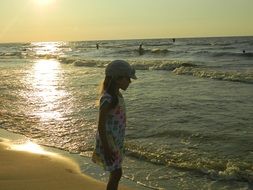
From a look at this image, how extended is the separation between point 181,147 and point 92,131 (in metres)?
2.32

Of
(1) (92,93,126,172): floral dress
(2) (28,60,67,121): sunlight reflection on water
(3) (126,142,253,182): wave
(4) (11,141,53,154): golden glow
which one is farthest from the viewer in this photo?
(2) (28,60,67,121): sunlight reflection on water

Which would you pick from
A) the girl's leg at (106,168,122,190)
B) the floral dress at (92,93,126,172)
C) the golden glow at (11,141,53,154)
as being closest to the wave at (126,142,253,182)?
the golden glow at (11,141,53,154)

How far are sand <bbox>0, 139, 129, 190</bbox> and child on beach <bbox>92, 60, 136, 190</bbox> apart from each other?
4.59 ft

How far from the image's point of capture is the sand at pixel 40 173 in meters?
5.68

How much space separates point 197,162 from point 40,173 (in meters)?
2.49

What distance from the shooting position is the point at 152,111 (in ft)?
37.2

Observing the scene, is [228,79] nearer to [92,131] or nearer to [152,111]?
[152,111]

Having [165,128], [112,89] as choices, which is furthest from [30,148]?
[112,89]

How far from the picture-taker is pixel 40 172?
6.28 meters

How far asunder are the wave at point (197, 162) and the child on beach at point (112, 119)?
2469mm

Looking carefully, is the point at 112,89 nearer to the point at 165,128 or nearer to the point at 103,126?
the point at 103,126

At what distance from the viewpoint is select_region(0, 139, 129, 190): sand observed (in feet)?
18.6

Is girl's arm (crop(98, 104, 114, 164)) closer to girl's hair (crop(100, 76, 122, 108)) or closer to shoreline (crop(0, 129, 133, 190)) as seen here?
girl's hair (crop(100, 76, 122, 108))

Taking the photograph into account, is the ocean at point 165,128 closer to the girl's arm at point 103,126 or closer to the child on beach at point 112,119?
the child on beach at point 112,119
